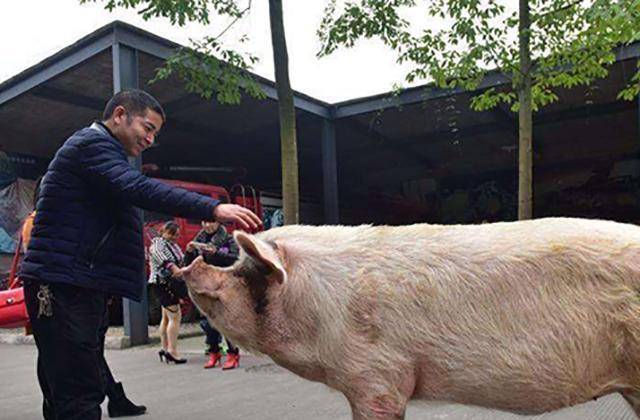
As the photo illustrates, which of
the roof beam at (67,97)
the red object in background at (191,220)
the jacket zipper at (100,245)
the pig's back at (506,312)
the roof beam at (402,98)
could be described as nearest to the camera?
the pig's back at (506,312)

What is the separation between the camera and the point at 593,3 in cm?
503

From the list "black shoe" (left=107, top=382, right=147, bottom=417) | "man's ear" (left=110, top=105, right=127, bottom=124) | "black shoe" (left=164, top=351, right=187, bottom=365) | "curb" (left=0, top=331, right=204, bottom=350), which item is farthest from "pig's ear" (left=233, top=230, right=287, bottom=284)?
"curb" (left=0, top=331, right=204, bottom=350)

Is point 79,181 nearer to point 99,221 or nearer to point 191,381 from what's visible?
point 99,221

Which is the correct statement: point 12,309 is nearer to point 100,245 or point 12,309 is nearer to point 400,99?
point 100,245

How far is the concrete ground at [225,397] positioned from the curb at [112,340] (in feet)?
3.16

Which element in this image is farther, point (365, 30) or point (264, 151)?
point (264, 151)

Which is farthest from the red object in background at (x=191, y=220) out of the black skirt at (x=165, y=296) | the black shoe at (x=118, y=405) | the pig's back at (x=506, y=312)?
the pig's back at (x=506, y=312)

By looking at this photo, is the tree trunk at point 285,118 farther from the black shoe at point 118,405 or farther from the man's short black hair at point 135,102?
Answer: the man's short black hair at point 135,102

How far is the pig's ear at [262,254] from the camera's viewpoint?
1810 mm

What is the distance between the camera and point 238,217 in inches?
84.4

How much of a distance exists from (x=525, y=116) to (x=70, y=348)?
17.0ft

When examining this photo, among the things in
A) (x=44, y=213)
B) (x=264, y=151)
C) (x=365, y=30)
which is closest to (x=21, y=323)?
(x=44, y=213)

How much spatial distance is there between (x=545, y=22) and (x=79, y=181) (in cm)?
528

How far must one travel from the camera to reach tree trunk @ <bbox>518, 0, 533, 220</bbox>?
20.4 feet
